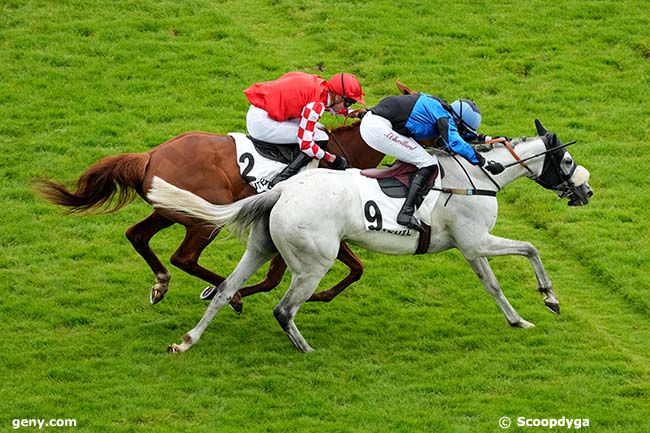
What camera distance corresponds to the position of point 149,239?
12.2 meters

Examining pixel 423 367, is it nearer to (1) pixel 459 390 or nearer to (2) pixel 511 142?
(1) pixel 459 390

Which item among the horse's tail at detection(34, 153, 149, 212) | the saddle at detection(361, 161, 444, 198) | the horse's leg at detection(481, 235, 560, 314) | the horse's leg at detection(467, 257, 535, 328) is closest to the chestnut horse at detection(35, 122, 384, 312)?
the horse's tail at detection(34, 153, 149, 212)

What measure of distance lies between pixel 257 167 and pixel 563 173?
2876 mm

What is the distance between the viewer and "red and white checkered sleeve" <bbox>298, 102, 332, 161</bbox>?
11.5 metres

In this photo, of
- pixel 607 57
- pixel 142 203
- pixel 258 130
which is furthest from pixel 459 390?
pixel 607 57

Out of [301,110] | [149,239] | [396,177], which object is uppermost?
[301,110]

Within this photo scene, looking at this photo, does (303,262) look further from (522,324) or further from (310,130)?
(522,324)

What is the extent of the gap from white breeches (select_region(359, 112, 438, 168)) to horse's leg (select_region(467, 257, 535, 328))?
1077 mm

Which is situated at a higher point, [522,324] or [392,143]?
[392,143]

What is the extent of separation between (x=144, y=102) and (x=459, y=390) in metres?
8.43

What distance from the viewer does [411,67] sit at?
726 inches

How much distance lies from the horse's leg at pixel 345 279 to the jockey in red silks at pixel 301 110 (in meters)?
0.85

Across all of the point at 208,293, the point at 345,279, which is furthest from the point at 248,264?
the point at 208,293

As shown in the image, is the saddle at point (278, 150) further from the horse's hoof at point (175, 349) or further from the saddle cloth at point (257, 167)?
the horse's hoof at point (175, 349)
